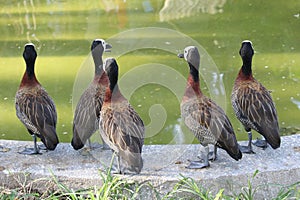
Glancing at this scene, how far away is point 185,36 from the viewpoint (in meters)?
7.97

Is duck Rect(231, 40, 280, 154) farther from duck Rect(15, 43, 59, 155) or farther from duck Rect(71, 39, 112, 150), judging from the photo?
duck Rect(15, 43, 59, 155)

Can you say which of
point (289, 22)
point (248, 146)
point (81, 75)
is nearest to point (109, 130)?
point (248, 146)

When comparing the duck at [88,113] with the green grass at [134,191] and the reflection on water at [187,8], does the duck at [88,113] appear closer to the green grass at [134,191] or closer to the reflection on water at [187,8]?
the green grass at [134,191]

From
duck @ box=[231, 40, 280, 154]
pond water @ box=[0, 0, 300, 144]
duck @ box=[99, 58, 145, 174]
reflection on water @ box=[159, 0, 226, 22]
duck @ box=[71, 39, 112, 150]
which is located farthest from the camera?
reflection on water @ box=[159, 0, 226, 22]

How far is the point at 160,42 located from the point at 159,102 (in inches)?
70.8

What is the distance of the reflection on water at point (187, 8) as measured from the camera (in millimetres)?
8905

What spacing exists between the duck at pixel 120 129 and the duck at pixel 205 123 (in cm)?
38

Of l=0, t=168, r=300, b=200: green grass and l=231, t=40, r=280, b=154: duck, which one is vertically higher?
l=231, t=40, r=280, b=154: duck

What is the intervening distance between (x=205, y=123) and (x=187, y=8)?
5.13m

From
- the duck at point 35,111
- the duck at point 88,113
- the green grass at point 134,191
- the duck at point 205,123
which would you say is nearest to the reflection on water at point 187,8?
the duck at point 88,113

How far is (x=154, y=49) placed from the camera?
765 cm

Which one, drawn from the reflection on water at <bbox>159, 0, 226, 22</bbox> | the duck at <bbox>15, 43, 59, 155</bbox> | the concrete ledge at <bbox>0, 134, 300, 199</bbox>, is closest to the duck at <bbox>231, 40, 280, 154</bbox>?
the concrete ledge at <bbox>0, 134, 300, 199</bbox>

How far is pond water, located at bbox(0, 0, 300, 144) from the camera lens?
610 cm

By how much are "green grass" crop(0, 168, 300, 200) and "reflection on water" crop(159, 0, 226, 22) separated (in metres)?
4.86
